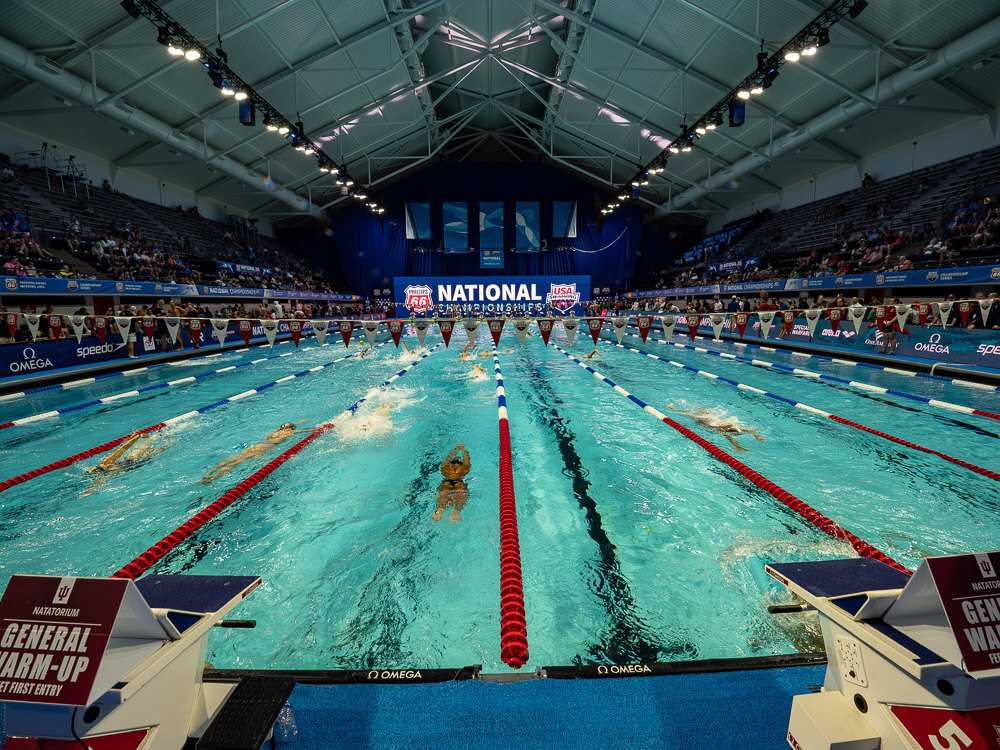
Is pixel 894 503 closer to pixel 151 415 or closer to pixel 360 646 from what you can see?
pixel 360 646

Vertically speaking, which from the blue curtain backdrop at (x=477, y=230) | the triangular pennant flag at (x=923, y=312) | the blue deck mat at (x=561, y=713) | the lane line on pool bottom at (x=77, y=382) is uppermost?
the blue curtain backdrop at (x=477, y=230)

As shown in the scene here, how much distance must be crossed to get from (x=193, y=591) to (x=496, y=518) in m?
2.37

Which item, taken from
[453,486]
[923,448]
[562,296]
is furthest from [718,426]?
[562,296]

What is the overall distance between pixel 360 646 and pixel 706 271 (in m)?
26.2

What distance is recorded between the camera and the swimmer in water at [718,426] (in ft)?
17.3

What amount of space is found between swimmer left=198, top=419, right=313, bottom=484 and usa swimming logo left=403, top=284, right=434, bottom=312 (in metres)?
22.8

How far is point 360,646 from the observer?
218 centimetres

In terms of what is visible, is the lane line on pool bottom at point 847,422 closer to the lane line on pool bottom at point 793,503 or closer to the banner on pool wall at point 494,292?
the lane line on pool bottom at point 793,503

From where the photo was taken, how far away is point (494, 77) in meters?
21.4

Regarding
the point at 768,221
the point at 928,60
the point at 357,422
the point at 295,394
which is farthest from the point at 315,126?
the point at 768,221

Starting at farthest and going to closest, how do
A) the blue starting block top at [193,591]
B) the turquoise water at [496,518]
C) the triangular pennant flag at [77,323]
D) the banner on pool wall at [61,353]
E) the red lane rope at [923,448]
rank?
the triangular pennant flag at [77,323]
the banner on pool wall at [61,353]
the red lane rope at [923,448]
the turquoise water at [496,518]
the blue starting block top at [193,591]

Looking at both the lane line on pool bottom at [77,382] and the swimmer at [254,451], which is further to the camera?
the lane line on pool bottom at [77,382]

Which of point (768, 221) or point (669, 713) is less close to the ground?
point (768, 221)

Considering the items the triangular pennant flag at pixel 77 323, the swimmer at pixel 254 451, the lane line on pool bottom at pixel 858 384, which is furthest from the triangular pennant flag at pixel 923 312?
the triangular pennant flag at pixel 77 323
